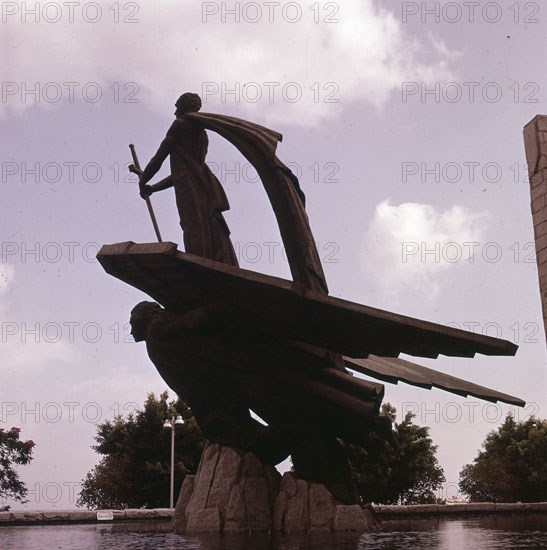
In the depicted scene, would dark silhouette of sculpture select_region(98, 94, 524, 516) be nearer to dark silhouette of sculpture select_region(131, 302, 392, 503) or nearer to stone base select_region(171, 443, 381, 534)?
dark silhouette of sculpture select_region(131, 302, 392, 503)

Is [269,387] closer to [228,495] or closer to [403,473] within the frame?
[228,495]

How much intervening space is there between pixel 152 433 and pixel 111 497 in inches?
130

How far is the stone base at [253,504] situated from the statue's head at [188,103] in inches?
159

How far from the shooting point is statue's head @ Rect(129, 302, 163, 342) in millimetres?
8383

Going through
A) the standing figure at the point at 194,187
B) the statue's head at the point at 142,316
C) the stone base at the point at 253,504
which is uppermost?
the standing figure at the point at 194,187

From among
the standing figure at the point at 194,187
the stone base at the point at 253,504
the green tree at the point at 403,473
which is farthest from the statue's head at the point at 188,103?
the green tree at the point at 403,473

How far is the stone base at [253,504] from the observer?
777cm

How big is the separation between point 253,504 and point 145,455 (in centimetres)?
1978

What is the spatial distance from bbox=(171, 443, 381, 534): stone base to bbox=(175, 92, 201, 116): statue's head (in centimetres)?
403

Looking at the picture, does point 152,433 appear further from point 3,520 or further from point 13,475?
point 3,520

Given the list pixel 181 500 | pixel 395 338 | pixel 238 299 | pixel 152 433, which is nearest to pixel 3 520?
pixel 181 500

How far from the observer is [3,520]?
1221 cm

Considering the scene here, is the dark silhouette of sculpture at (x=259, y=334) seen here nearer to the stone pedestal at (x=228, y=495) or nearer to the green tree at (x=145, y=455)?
the stone pedestal at (x=228, y=495)

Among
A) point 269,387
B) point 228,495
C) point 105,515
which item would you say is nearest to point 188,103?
point 269,387
